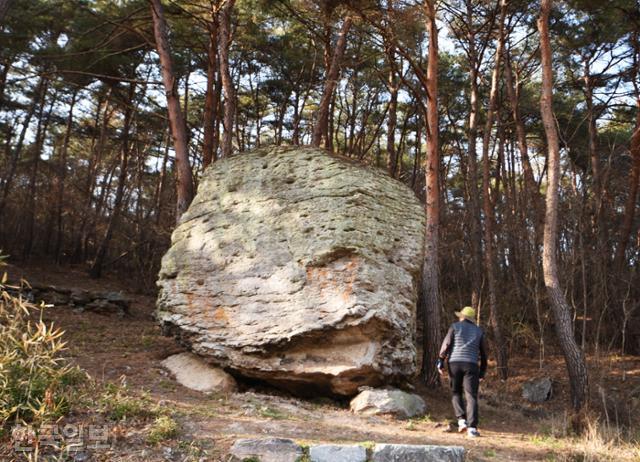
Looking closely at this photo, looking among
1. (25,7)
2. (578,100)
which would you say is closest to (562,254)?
(578,100)

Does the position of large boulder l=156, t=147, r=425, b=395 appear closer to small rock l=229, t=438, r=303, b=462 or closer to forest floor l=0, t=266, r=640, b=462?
forest floor l=0, t=266, r=640, b=462

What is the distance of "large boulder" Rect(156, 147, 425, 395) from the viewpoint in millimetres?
6250

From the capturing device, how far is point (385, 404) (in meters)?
6.00

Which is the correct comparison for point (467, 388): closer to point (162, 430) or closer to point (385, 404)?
point (385, 404)

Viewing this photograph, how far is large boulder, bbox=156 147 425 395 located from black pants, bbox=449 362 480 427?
0.78 m

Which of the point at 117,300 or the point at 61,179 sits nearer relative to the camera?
the point at 117,300

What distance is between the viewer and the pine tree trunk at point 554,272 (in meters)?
7.70

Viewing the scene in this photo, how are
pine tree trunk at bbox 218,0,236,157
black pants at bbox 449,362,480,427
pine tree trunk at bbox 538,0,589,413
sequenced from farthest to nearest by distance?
pine tree trunk at bbox 218,0,236,157 < pine tree trunk at bbox 538,0,589,413 < black pants at bbox 449,362,480,427

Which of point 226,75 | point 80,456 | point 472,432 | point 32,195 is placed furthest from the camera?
point 32,195

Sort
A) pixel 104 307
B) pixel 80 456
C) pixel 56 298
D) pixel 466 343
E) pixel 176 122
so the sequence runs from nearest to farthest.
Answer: pixel 80 456 → pixel 466 343 → pixel 176 122 → pixel 56 298 → pixel 104 307

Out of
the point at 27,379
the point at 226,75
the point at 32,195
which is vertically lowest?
the point at 27,379

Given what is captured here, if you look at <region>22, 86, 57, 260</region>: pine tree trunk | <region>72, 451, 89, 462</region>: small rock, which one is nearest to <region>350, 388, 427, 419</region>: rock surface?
<region>72, 451, 89, 462</region>: small rock

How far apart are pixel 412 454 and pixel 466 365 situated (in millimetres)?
1874

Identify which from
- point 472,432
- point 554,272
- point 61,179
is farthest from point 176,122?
point 61,179
